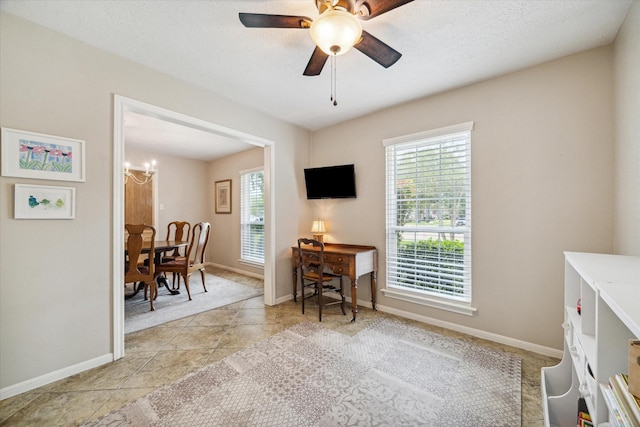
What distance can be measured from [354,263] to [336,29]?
220 cm

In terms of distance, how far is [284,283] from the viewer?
3.66 meters

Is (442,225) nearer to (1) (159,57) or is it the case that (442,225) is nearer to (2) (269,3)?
(2) (269,3)

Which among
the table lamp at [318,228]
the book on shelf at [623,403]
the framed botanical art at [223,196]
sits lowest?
the book on shelf at [623,403]

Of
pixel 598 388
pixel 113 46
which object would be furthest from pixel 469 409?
pixel 113 46

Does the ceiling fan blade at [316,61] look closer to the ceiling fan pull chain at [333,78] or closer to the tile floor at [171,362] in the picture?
the ceiling fan pull chain at [333,78]

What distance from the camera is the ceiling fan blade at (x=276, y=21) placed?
1434 mm

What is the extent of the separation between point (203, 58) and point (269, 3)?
88 cm

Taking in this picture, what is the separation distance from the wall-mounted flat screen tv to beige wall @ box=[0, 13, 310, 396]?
2.05 metres

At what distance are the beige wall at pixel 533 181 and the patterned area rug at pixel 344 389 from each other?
527 millimetres

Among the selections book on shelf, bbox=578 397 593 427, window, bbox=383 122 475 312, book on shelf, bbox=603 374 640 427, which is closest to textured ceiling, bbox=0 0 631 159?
window, bbox=383 122 475 312

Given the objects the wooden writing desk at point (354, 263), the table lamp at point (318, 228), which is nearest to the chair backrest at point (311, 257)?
the wooden writing desk at point (354, 263)

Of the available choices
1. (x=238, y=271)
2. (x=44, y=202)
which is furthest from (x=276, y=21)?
(x=238, y=271)

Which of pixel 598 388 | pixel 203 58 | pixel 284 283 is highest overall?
pixel 203 58

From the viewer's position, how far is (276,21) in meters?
1.48
